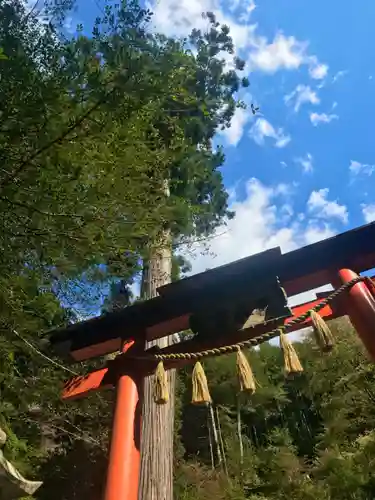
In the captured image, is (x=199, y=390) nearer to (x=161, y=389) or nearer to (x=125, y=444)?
(x=161, y=389)

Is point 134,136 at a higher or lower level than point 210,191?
lower

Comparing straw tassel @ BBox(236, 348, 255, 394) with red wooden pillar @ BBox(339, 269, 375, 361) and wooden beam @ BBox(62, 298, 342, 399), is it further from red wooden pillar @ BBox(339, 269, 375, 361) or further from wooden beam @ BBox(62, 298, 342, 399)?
red wooden pillar @ BBox(339, 269, 375, 361)

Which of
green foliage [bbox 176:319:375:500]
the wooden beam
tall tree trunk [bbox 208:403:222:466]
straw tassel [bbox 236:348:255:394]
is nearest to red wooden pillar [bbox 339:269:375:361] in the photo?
the wooden beam

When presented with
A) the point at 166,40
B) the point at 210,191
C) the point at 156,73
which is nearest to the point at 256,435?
the point at 210,191

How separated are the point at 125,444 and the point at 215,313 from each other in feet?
3.28

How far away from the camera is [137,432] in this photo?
8.89ft

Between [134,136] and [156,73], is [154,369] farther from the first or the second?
[156,73]

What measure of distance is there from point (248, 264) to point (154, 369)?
0.97m

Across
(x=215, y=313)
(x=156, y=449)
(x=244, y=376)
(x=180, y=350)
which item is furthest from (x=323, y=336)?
(x=156, y=449)

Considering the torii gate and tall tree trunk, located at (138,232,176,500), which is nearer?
the torii gate

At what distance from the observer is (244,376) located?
2.52 meters

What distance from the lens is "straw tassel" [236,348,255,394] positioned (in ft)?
8.08

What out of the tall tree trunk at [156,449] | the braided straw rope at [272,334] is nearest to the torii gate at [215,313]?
the braided straw rope at [272,334]

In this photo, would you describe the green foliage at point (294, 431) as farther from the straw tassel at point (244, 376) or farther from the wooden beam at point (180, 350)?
the straw tassel at point (244, 376)
